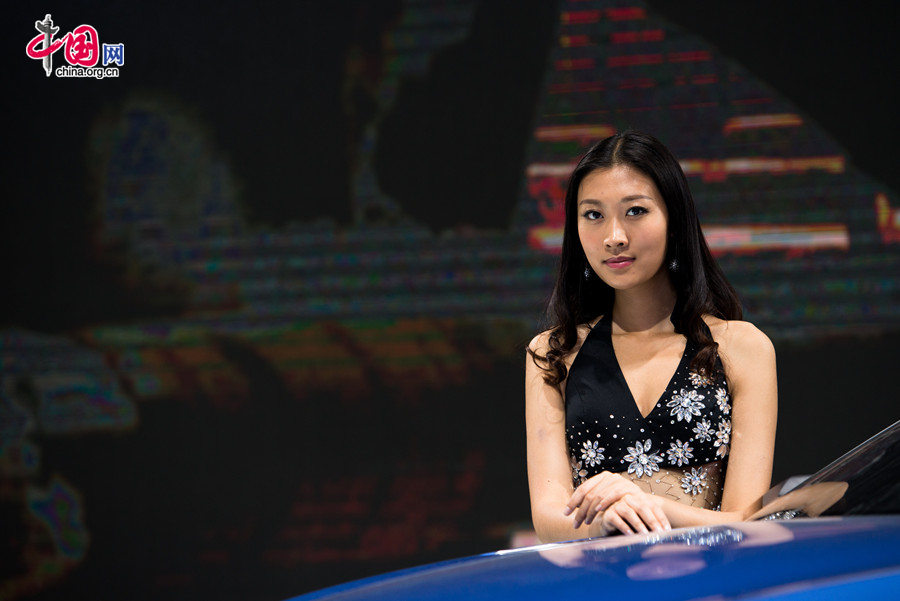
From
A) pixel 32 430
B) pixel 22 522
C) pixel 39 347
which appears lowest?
pixel 22 522

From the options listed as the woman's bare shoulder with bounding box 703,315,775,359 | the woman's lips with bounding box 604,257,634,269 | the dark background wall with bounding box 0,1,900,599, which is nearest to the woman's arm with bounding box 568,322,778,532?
the woman's bare shoulder with bounding box 703,315,775,359

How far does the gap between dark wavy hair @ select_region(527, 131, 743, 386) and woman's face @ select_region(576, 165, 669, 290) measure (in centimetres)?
3

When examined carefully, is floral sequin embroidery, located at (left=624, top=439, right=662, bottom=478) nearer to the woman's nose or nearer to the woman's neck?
the woman's neck

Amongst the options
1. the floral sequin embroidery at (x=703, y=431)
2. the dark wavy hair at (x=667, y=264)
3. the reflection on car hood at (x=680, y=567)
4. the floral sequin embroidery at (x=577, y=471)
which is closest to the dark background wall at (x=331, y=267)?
the dark wavy hair at (x=667, y=264)

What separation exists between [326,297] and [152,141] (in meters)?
1.12

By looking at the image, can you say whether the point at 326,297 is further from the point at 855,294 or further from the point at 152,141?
the point at 855,294

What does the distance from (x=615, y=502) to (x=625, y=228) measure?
60cm

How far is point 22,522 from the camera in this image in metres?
4.27

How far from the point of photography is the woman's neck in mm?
1902

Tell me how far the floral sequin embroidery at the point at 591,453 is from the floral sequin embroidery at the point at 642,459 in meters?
0.05

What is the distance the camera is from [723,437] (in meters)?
1.78

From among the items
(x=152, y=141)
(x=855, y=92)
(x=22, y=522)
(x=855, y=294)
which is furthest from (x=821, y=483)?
(x=22, y=522)

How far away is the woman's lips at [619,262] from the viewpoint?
178 cm

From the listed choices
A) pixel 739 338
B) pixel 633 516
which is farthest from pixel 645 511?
pixel 739 338
